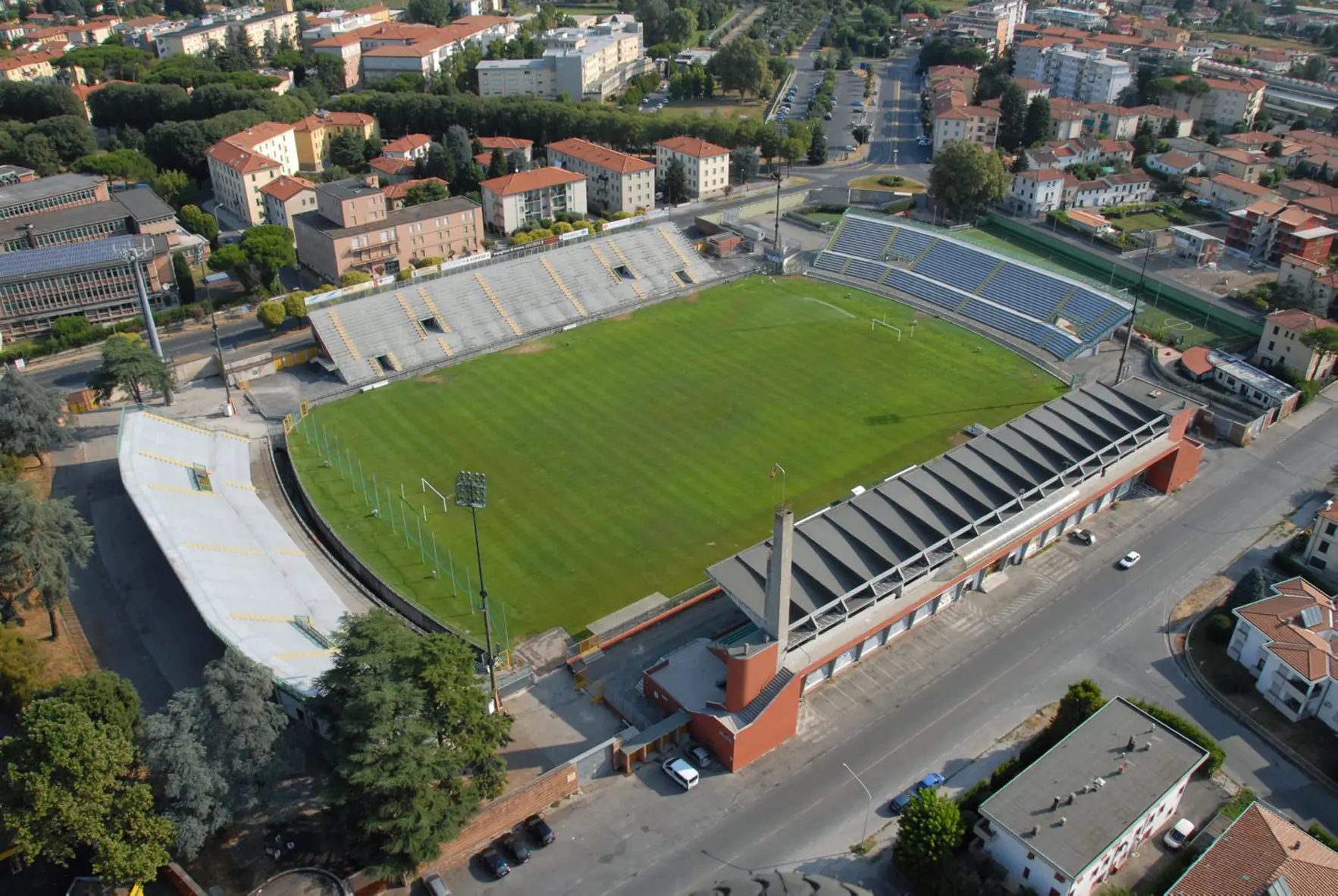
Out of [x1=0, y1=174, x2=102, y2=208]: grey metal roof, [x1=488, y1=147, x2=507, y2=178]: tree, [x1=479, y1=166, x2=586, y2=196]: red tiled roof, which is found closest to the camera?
[x1=0, y1=174, x2=102, y2=208]: grey metal roof

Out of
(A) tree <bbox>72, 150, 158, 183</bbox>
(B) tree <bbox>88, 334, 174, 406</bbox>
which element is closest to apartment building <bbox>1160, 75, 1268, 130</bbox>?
(A) tree <bbox>72, 150, 158, 183</bbox>

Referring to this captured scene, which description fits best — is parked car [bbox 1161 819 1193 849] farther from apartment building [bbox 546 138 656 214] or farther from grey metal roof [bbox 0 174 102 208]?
grey metal roof [bbox 0 174 102 208]

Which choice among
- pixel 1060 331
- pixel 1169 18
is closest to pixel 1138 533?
pixel 1060 331

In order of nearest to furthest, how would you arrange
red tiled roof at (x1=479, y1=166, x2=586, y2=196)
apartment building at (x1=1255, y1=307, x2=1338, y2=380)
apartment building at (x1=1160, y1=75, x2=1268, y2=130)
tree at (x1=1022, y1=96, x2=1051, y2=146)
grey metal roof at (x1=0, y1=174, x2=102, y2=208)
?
apartment building at (x1=1255, y1=307, x2=1338, y2=380), grey metal roof at (x1=0, y1=174, x2=102, y2=208), red tiled roof at (x1=479, y1=166, x2=586, y2=196), tree at (x1=1022, y1=96, x2=1051, y2=146), apartment building at (x1=1160, y1=75, x2=1268, y2=130)

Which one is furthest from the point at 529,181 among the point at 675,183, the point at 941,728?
the point at 941,728

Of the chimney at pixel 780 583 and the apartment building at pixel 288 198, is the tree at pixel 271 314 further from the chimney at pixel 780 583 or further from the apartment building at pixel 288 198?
the chimney at pixel 780 583

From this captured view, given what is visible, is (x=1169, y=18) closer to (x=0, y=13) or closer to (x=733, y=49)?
(x=733, y=49)

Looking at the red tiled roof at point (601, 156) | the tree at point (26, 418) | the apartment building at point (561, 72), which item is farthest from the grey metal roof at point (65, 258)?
the apartment building at point (561, 72)
